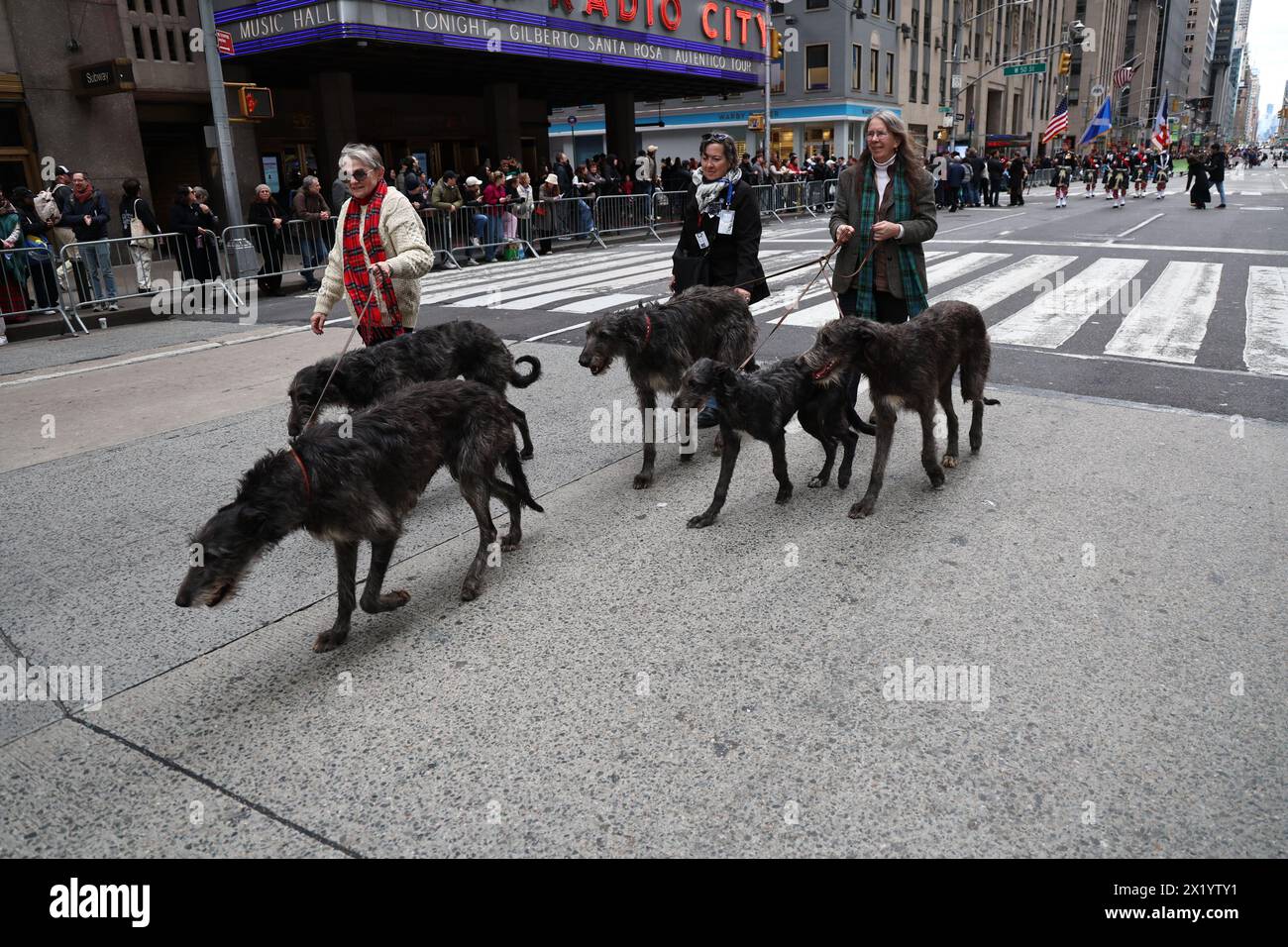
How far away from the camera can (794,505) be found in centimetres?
539

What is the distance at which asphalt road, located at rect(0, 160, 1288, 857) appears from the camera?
2.74 meters

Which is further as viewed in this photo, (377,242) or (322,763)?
(377,242)

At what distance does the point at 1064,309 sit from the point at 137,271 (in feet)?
48.1

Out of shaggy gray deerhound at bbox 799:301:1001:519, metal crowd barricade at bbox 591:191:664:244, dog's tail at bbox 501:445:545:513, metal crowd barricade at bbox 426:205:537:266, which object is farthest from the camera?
metal crowd barricade at bbox 591:191:664:244

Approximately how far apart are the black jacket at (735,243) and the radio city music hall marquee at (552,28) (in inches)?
656

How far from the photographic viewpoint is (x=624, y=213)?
23906 millimetres

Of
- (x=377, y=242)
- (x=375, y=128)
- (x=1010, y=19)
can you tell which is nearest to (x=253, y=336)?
(x=377, y=242)

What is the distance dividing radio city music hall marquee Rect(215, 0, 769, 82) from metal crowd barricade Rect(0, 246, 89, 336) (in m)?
9.77

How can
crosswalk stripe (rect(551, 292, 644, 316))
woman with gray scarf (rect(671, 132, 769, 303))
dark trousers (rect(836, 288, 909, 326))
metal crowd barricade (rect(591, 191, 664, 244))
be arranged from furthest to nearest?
metal crowd barricade (rect(591, 191, 664, 244)) < crosswalk stripe (rect(551, 292, 644, 316)) < woman with gray scarf (rect(671, 132, 769, 303)) < dark trousers (rect(836, 288, 909, 326))

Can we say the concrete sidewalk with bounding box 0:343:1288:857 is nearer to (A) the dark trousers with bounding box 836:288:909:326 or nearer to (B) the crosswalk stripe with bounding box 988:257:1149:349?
(A) the dark trousers with bounding box 836:288:909:326

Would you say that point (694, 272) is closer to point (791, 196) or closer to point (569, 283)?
point (569, 283)

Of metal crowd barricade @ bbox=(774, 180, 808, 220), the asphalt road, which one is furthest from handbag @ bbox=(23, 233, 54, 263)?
metal crowd barricade @ bbox=(774, 180, 808, 220)

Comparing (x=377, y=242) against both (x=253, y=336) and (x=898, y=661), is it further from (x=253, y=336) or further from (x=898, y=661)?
(x=253, y=336)

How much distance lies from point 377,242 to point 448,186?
14.6m
